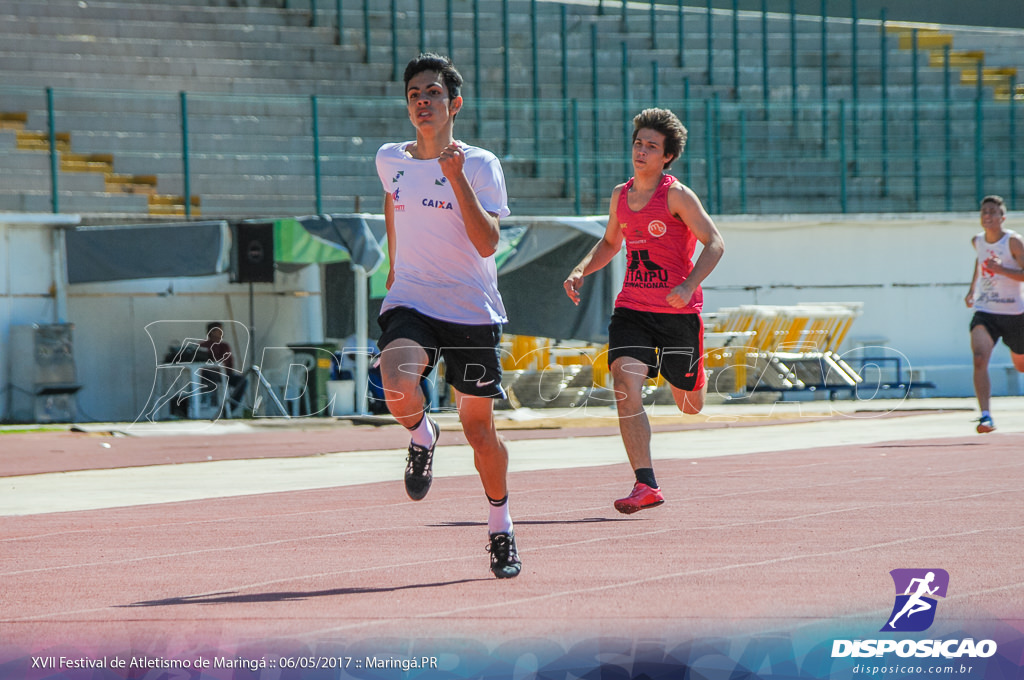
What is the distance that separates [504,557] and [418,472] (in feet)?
2.28

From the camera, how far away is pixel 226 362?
1883cm

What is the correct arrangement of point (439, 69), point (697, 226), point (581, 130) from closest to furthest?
point (439, 69) → point (697, 226) → point (581, 130)

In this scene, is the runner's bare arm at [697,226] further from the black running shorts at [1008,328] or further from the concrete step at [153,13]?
the concrete step at [153,13]

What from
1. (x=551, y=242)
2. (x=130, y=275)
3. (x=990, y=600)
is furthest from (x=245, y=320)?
(x=990, y=600)

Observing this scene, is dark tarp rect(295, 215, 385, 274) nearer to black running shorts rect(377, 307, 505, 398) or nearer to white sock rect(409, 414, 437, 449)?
white sock rect(409, 414, 437, 449)

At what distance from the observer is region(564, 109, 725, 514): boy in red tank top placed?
7.62 metres

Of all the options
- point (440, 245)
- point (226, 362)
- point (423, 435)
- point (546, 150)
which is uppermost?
point (546, 150)

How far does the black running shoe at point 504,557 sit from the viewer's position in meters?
5.53

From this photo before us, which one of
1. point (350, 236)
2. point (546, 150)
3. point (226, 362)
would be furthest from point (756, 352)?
point (226, 362)

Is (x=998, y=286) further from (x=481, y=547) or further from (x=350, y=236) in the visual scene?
(x=350, y=236)

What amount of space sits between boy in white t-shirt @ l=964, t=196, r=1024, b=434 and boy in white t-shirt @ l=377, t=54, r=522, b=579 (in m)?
7.99

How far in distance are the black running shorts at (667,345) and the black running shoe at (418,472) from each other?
184 centimetres

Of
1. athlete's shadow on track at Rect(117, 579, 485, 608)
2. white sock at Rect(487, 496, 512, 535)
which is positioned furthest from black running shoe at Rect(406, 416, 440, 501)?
athlete's shadow on track at Rect(117, 579, 485, 608)

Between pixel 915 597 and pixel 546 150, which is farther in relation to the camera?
pixel 546 150
